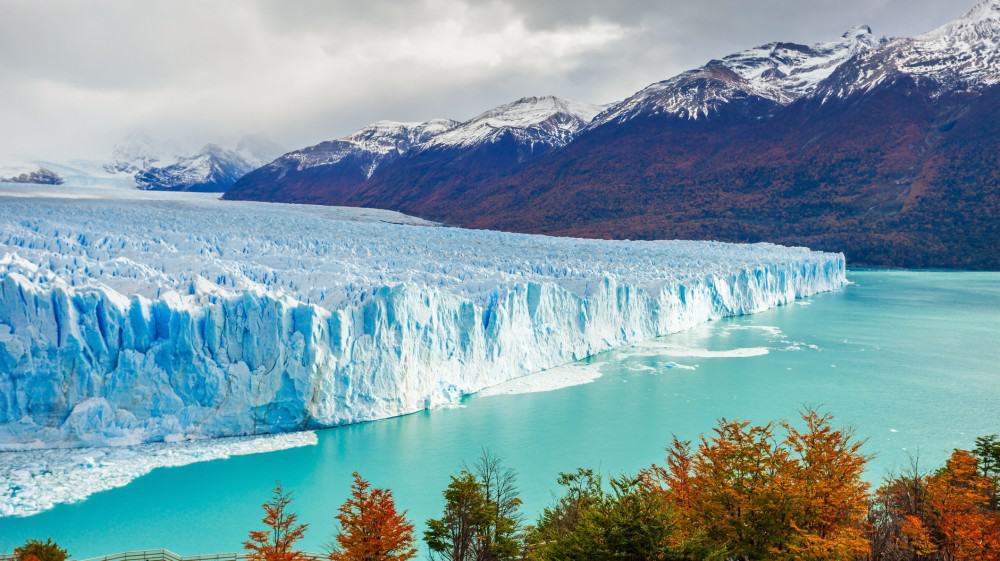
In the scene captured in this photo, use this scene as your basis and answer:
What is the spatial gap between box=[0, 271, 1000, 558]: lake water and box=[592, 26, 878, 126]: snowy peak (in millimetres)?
65187

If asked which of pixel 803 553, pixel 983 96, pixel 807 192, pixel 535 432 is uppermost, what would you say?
pixel 983 96

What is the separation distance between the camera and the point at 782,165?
2643 inches

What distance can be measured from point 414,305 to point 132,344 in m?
5.52

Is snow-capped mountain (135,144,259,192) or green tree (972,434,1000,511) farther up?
snow-capped mountain (135,144,259,192)

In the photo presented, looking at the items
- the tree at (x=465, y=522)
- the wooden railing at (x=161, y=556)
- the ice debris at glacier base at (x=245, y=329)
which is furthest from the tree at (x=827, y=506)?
the ice debris at glacier base at (x=245, y=329)

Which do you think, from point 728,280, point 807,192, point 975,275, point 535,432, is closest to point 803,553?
point 535,432

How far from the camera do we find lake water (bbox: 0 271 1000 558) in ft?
31.7

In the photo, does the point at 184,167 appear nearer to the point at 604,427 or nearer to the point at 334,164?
the point at 334,164

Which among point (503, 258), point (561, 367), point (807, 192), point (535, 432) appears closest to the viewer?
point (535, 432)

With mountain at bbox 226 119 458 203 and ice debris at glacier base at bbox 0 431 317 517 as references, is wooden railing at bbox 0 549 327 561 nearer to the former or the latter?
ice debris at glacier base at bbox 0 431 317 517

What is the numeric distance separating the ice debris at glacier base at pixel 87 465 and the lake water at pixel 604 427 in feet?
0.66

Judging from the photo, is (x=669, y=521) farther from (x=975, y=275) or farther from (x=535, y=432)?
(x=975, y=275)

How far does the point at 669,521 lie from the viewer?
5.12m

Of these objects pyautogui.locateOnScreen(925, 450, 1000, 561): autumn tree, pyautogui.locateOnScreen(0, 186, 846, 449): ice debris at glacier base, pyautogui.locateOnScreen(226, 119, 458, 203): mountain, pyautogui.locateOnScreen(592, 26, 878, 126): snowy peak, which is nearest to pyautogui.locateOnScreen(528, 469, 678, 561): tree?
pyautogui.locateOnScreen(925, 450, 1000, 561): autumn tree
